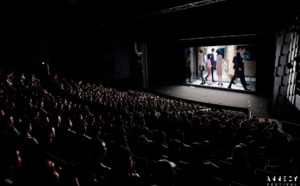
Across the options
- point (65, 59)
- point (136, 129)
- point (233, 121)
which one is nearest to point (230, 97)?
point (233, 121)

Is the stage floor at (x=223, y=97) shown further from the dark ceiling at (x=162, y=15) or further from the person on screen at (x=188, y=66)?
the dark ceiling at (x=162, y=15)

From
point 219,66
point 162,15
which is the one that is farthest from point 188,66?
point 162,15

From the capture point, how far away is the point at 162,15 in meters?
12.8

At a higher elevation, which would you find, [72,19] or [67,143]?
[72,19]

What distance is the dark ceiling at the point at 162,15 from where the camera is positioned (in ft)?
30.7

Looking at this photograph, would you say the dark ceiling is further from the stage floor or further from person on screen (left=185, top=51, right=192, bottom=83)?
the stage floor

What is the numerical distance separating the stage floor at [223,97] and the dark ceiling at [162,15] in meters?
3.84

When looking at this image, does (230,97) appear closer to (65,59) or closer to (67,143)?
(67,143)

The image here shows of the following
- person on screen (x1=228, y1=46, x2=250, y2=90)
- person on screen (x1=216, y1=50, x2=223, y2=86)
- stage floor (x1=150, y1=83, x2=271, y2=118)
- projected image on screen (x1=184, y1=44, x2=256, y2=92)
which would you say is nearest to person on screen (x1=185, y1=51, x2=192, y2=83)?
projected image on screen (x1=184, y1=44, x2=256, y2=92)

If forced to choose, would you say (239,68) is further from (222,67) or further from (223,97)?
(223,97)

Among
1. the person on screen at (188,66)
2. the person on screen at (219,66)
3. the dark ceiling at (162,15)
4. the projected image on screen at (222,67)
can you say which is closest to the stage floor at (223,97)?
the projected image on screen at (222,67)

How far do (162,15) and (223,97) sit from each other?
615 centimetres

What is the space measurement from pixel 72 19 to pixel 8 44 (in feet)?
16.7

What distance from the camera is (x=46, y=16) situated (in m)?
16.0
